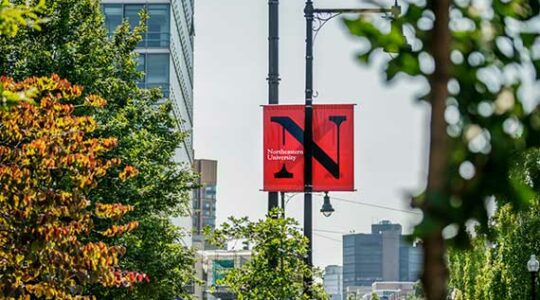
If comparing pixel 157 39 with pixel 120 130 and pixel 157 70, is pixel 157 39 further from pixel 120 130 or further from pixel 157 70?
pixel 120 130

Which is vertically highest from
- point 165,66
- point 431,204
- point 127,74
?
point 165,66

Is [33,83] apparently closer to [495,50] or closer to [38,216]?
[38,216]

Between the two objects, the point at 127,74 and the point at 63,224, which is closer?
the point at 63,224

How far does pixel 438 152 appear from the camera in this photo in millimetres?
3482

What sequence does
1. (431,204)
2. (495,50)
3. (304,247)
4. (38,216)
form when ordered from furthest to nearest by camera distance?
1. (304,247)
2. (38,216)
3. (495,50)
4. (431,204)

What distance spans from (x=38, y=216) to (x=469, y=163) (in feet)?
46.0

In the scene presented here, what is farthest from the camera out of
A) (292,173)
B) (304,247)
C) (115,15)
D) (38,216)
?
(115,15)

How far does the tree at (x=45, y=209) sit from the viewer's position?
1723 centimetres

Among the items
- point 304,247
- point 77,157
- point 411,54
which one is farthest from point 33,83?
point 411,54

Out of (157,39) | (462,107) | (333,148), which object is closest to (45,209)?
(333,148)

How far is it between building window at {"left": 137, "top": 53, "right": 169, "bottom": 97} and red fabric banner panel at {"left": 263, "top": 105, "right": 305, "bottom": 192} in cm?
3951


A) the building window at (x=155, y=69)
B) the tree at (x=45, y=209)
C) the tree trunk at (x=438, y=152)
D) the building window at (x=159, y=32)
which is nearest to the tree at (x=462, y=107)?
the tree trunk at (x=438, y=152)

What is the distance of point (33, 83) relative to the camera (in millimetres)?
19469

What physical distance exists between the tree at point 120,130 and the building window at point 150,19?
108 ft
